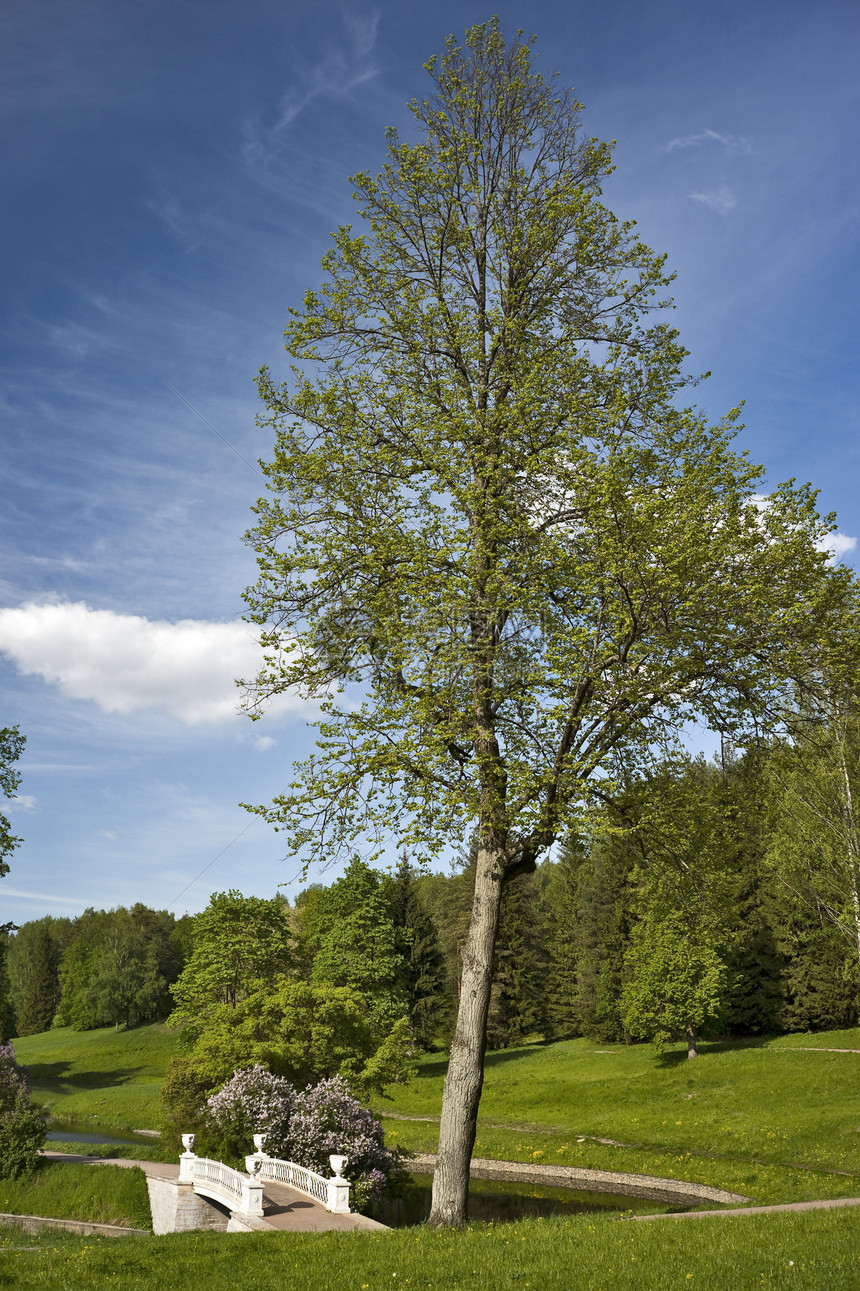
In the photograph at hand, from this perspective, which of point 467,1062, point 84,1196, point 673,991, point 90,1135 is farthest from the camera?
point 90,1135

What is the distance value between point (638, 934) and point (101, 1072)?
40283 mm

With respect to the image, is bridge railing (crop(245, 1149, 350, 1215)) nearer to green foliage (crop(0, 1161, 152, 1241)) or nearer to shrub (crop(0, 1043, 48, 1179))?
green foliage (crop(0, 1161, 152, 1241))

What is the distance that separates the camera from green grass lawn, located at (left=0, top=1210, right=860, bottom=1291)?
7.71m

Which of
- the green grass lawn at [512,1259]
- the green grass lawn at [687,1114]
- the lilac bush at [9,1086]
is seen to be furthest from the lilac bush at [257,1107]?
the green grass lawn at [687,1114]

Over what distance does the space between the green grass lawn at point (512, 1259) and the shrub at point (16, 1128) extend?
652 inches

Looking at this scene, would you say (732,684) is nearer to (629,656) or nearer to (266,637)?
(629,656)

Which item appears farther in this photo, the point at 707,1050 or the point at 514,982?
the point at 514,982

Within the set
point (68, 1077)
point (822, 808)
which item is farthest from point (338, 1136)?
point (68, 1077)

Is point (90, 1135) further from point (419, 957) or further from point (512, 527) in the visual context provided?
point (512, 527)

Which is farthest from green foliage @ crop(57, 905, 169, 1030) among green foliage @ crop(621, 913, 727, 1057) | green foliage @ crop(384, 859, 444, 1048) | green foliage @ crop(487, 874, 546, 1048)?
green foliage @ crop(621, 913, 727, 1057)

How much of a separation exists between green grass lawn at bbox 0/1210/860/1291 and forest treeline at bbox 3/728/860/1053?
14.3 feet

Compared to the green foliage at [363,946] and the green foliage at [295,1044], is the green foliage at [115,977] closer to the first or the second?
the green foliage at [363,946]

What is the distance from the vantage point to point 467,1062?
11.7 m

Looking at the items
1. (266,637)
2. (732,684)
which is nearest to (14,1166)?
(266,637)
